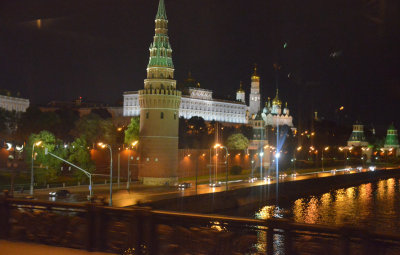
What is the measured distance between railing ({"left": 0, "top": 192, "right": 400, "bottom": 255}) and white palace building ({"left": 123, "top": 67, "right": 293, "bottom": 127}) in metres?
125

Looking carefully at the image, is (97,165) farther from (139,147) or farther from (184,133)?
(184,133)

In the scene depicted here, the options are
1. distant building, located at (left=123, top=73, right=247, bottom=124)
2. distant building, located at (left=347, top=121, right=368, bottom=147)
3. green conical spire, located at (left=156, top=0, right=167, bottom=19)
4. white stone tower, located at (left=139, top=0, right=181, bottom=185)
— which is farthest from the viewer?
distant building, located at (left=123, top=73, right=247, bottom=124)

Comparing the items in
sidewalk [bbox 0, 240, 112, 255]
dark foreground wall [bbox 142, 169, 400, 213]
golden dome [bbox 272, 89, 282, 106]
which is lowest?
dark foreground wall [bbox 142, 169, 400, 213]

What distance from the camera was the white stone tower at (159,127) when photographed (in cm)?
5291

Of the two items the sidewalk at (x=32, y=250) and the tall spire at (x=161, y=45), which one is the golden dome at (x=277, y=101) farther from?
the sidewalk at (x=32, y=250)

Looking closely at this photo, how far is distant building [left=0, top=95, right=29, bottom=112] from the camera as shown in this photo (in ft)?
386

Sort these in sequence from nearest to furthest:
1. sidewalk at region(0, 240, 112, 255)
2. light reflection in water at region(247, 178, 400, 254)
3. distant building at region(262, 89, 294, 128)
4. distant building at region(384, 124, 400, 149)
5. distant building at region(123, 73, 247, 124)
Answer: sidewalk at region(0, 240, 112, 255) → light reflection in water at region(247, 178, 400, 254) → distant building at region(123, 73, 247, 124) → distant building at region(384, 124, 400, 149) → distant building at region(262, 89, 294, 128)

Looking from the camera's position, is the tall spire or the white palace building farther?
the white palace building

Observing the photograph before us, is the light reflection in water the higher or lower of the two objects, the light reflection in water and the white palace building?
the lower

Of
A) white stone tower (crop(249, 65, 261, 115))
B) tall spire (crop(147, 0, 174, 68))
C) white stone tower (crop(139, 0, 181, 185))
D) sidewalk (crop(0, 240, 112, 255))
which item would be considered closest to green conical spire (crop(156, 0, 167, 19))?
tall spire (crop(147, 0, 174, 68))

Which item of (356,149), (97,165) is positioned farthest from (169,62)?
(356,149)

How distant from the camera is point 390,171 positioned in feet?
299

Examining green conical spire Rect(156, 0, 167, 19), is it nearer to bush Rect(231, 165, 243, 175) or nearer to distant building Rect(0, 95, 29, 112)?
bush Rect(231, 165, 243, 175)

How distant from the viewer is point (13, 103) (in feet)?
403
